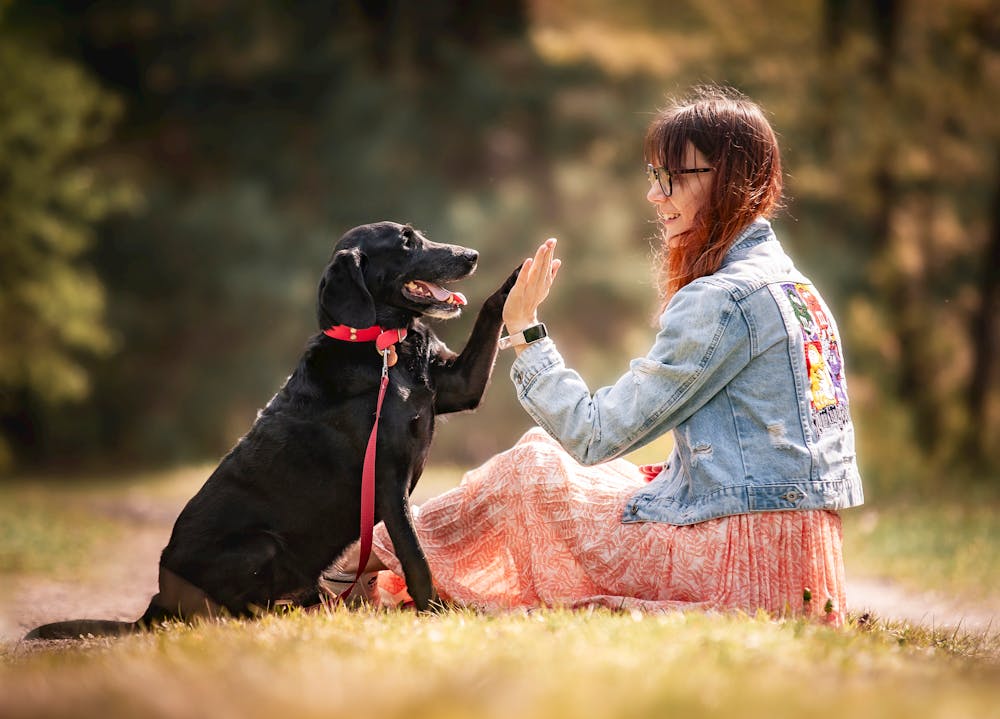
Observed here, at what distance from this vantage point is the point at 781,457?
304 centimetres

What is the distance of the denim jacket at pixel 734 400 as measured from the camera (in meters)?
3.03

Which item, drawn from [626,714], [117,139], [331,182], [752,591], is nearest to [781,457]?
[752,591]

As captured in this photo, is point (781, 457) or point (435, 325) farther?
point (435, 325)

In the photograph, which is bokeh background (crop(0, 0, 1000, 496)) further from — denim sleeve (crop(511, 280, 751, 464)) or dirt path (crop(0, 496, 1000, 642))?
denim sleeve (crop(511, 280, 751, 464))

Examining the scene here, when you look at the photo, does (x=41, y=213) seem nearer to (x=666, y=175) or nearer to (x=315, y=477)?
(x=315, y=477)

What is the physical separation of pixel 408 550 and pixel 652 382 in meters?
0.98

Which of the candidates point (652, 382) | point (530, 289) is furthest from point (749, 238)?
point (530, 289)

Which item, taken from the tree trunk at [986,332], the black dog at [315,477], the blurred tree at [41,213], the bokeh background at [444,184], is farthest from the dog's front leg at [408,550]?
the blurred tree at [41,213]

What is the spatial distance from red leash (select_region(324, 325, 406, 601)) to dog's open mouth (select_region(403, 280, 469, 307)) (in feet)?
0.51

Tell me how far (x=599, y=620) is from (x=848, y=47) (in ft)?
37.5

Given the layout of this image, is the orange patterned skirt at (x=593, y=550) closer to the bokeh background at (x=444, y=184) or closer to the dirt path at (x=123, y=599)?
the dirt path at (x=123, y=599)

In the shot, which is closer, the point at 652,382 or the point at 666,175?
the point at 652,382

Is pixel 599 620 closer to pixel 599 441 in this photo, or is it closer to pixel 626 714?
pixel 599 441

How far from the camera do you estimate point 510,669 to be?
2.17m
